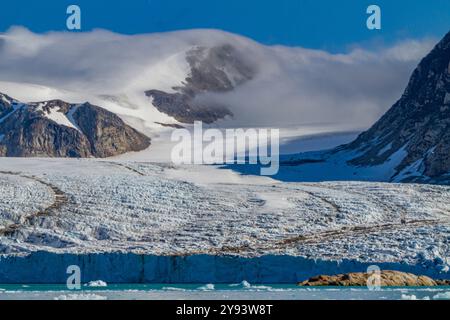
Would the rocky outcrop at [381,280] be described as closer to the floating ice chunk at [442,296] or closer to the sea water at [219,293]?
the sea water at [219,293]

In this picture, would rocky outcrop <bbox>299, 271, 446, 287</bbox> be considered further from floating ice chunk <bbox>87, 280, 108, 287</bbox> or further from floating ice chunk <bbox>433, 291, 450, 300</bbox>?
floating ice chunk <bbox>87, 280, 108, 287</bbox>

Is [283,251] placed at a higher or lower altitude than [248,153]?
lower

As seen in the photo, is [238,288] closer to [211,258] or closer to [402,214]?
[211,258]

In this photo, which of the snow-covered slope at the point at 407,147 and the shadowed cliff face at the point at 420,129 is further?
the snow-covered slope at the point at 407,147

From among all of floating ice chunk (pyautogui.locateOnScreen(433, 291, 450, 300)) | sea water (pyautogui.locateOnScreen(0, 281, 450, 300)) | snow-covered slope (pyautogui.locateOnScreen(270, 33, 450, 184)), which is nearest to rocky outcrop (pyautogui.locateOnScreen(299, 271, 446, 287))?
sea water (pyautogui.locateOnScreen(0, 281, 450, 300))

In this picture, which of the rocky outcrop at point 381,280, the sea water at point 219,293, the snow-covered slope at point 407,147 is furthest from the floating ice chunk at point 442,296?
the snow-covered slope at point 407,147
